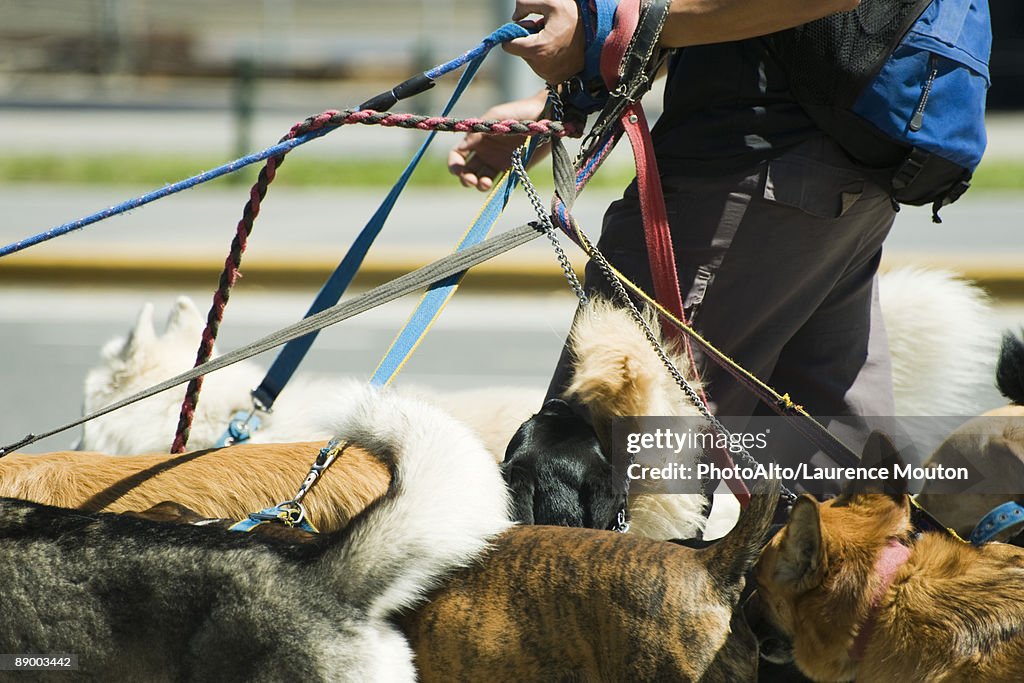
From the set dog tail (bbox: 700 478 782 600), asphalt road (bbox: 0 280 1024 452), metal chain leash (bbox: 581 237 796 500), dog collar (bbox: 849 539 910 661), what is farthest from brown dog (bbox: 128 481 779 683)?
asphalt road (bbox: 0 280 1024 452)

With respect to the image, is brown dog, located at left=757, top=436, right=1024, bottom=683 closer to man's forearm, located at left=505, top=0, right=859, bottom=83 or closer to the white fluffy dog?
man's forearm, located at left=505, top=0, right=859, bottom=83

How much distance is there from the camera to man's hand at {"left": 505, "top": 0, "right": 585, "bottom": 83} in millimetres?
2389

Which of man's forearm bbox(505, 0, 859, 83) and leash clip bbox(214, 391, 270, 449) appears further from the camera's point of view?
leash clip bbox(214, 391, 270, 449)

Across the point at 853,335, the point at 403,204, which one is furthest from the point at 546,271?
the point at 853,335

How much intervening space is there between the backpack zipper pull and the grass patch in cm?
750

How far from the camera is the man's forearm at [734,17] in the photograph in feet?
7.20

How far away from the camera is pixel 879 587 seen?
6.32ft

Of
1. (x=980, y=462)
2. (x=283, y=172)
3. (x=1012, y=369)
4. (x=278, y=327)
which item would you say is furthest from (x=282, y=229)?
(x=980, y=462)

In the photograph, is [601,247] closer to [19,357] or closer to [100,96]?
[19,357]

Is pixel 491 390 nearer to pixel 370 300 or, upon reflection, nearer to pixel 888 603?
pixel 370 300

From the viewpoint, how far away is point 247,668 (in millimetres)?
1941

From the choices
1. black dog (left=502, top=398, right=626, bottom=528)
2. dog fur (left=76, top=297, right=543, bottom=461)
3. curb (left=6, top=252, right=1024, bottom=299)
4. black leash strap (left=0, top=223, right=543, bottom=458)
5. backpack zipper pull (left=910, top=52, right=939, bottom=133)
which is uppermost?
backpack zipper pull (left=910, top=52, right=939, bottom=133)

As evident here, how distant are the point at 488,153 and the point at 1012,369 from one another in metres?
1.53

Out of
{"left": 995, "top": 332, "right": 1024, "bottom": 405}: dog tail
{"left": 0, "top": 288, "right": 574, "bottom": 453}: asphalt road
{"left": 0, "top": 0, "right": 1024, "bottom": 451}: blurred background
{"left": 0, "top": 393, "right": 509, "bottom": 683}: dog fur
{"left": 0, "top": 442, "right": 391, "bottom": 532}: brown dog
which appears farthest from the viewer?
{"left": 0, "top": 0, "right": 1024, "bottom": 451}: blurred background
